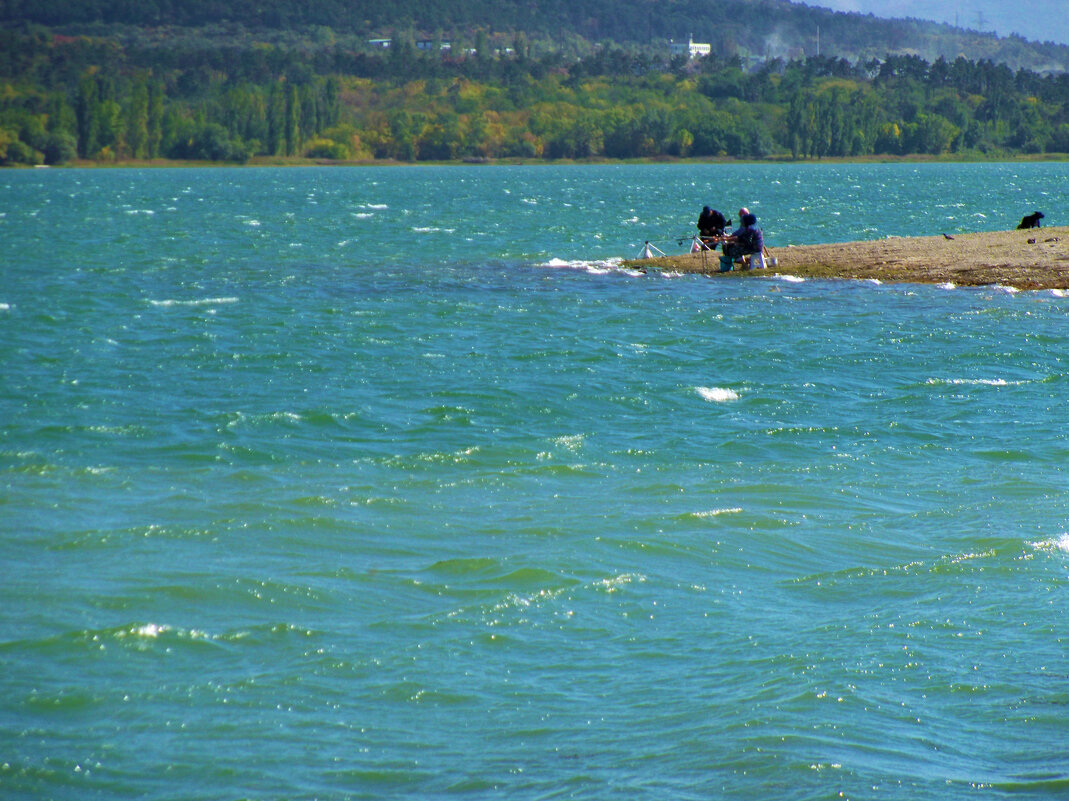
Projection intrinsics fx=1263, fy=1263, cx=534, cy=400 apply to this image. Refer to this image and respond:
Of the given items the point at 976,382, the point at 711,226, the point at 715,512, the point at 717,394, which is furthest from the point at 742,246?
the point at 715,512

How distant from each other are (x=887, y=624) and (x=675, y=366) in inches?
426

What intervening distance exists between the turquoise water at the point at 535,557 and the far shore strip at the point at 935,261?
14.5ft

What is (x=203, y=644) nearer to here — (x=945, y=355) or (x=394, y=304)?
(x=945, y=355)

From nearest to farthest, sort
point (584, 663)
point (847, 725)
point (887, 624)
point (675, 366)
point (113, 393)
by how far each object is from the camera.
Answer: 1. point (847, 725)
2. point (584, 663)
3. point (887, 624)
4. point (113, 393)
5. point (675, 366)

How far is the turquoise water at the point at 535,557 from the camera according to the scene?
277 inches

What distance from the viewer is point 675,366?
19.5 metres

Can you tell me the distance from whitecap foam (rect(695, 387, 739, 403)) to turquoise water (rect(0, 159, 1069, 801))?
0.06m

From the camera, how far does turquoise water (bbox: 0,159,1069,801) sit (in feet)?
23.1

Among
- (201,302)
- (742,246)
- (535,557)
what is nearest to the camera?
(535,557)

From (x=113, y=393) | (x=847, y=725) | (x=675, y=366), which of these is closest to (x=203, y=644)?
(x=847, y=725)

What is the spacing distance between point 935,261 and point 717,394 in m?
15.7

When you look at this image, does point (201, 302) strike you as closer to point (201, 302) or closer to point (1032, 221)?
point (201, 302)

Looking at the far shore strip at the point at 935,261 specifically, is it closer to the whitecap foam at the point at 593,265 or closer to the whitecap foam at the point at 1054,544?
the whitecap foam at the point at 593,265

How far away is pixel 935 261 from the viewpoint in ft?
101
